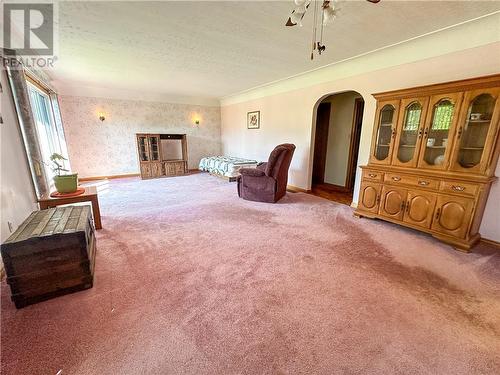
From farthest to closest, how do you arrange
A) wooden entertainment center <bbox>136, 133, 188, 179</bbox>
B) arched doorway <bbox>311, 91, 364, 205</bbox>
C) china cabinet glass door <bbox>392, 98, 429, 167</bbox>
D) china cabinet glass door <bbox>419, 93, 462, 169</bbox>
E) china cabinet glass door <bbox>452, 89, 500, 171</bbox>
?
wooden entertainment center <bbox>136, 133, 188, 179</bbox>
arched doorway <bbox>311, 91, 364, 205</bbox>
china cabinet glass door <bbox>392, 98, 429, 167</bbox>
china cabinet glass door <bbox>419, 93, 462, 169</bbox>
china cabinet glass door <bbox>452, 89, 500, 171</bbox>

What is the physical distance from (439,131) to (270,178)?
245 centimetres

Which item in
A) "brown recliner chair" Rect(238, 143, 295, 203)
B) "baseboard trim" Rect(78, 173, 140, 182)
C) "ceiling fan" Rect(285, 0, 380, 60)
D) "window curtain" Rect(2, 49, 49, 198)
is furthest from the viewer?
"baseboard trim" Rect(78, 173, 140, 182)

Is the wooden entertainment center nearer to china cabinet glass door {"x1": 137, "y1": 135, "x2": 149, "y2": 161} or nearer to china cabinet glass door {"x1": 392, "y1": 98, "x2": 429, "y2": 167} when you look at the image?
china cabinet glass door {"x1": 137, "y1": 135, "x2": 149, "y2": 161}

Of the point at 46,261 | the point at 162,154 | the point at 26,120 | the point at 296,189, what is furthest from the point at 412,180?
the point at 162,154

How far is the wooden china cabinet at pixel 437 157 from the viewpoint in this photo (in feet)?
7.48

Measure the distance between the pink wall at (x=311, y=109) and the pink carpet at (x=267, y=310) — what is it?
1.52m

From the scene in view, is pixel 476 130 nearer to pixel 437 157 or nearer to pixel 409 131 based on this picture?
pixel 437 157

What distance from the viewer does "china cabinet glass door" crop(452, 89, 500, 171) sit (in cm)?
222

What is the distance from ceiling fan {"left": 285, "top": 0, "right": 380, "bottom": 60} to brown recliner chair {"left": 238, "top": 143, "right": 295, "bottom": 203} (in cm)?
178

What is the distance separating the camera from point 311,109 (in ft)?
14.6

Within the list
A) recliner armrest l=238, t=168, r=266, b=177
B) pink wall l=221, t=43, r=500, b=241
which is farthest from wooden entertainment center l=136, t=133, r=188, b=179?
recliner armrest l=238, t=168, r=266, b=177

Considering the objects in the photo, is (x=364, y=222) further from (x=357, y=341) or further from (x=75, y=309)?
(x=75, y=309)

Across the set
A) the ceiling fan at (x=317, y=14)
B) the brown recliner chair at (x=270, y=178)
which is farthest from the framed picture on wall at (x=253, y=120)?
the ceiling fan at (x=317, y=14)

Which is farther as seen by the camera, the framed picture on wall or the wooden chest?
the framed picture on wall
